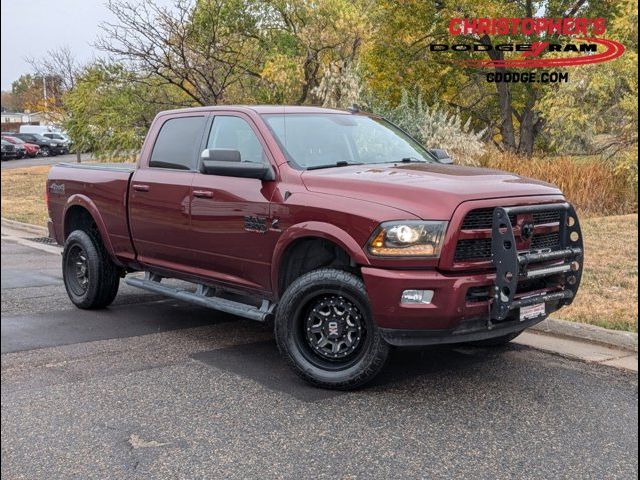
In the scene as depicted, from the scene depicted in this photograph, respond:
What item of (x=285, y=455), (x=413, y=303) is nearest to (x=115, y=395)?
(x=285, y=455)

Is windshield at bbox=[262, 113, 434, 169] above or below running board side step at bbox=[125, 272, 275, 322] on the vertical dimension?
above

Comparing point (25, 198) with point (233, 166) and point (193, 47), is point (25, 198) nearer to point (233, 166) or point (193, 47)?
point (193, 47)

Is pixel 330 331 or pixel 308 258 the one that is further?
pixel 308 258

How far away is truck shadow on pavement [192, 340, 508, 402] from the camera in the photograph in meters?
4.92

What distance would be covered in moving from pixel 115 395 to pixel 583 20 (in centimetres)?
1515

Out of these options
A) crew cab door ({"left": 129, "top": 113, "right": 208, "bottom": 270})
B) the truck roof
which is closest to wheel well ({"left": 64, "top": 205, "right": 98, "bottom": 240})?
crew cab door ({"left": 129, "top": 113, "right": 208, "bottom": 270})

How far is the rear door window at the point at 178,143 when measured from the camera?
20.5ft

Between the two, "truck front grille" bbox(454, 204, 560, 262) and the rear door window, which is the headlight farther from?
the rear door window

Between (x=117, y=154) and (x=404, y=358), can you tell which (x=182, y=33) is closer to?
(x=117, y=154)

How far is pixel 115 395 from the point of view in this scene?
4.69 metres

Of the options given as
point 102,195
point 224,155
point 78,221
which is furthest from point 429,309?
point 78,221

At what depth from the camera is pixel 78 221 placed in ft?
25.1

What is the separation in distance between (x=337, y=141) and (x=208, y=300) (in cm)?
166

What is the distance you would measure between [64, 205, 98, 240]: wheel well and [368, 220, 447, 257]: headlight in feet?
13.2
